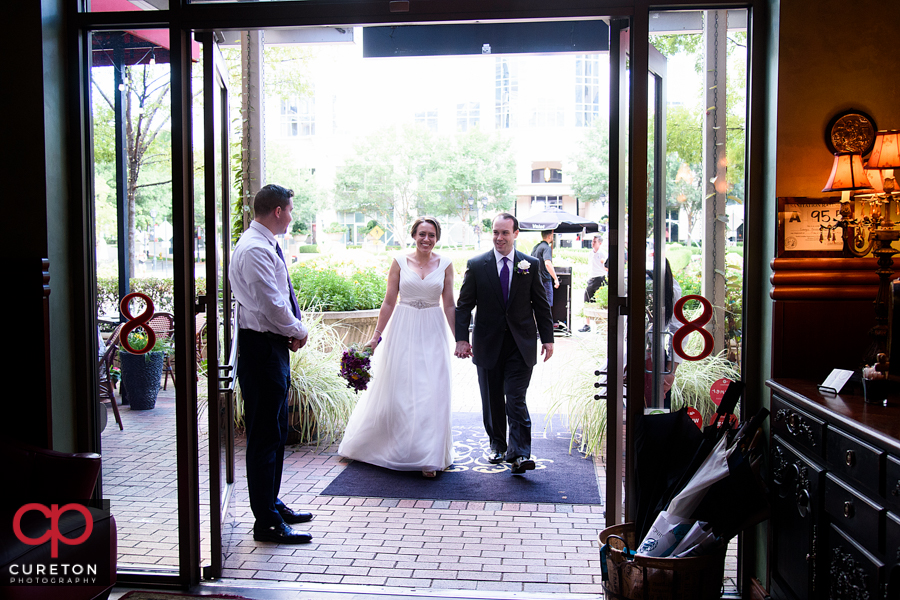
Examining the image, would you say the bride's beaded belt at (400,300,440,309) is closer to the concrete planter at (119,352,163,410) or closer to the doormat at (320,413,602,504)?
the doormat at (320,413,602,504)

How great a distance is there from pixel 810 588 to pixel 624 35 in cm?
219

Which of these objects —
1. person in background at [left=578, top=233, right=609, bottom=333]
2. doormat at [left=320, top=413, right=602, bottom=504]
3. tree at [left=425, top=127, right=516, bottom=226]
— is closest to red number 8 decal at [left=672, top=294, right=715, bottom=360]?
doormat at [left=320, top=413, right=602, bottom=504]

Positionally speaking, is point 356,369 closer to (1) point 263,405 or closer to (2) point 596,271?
(1) point 263,405

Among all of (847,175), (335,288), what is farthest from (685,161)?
(335,288)

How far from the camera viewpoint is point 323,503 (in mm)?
4066

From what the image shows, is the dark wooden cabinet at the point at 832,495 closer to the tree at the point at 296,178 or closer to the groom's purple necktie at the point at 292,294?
the groom's purple necktie at the point at 292,294

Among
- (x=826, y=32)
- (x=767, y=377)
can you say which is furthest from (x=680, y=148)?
(x=767, y=377)

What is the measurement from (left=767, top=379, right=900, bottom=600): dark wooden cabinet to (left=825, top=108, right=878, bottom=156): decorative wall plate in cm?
93

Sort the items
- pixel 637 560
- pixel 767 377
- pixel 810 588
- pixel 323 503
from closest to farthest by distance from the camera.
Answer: pixel 810 588
pixel 637 560
pixel 767 377
pixel 323 503

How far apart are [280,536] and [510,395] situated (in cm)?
183

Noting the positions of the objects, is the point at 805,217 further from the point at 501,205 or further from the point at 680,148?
the point at 501,205

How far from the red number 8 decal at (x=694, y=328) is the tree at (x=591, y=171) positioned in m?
20.7

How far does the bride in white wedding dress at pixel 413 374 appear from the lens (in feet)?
15.1

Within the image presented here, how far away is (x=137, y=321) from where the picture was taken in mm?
3012
